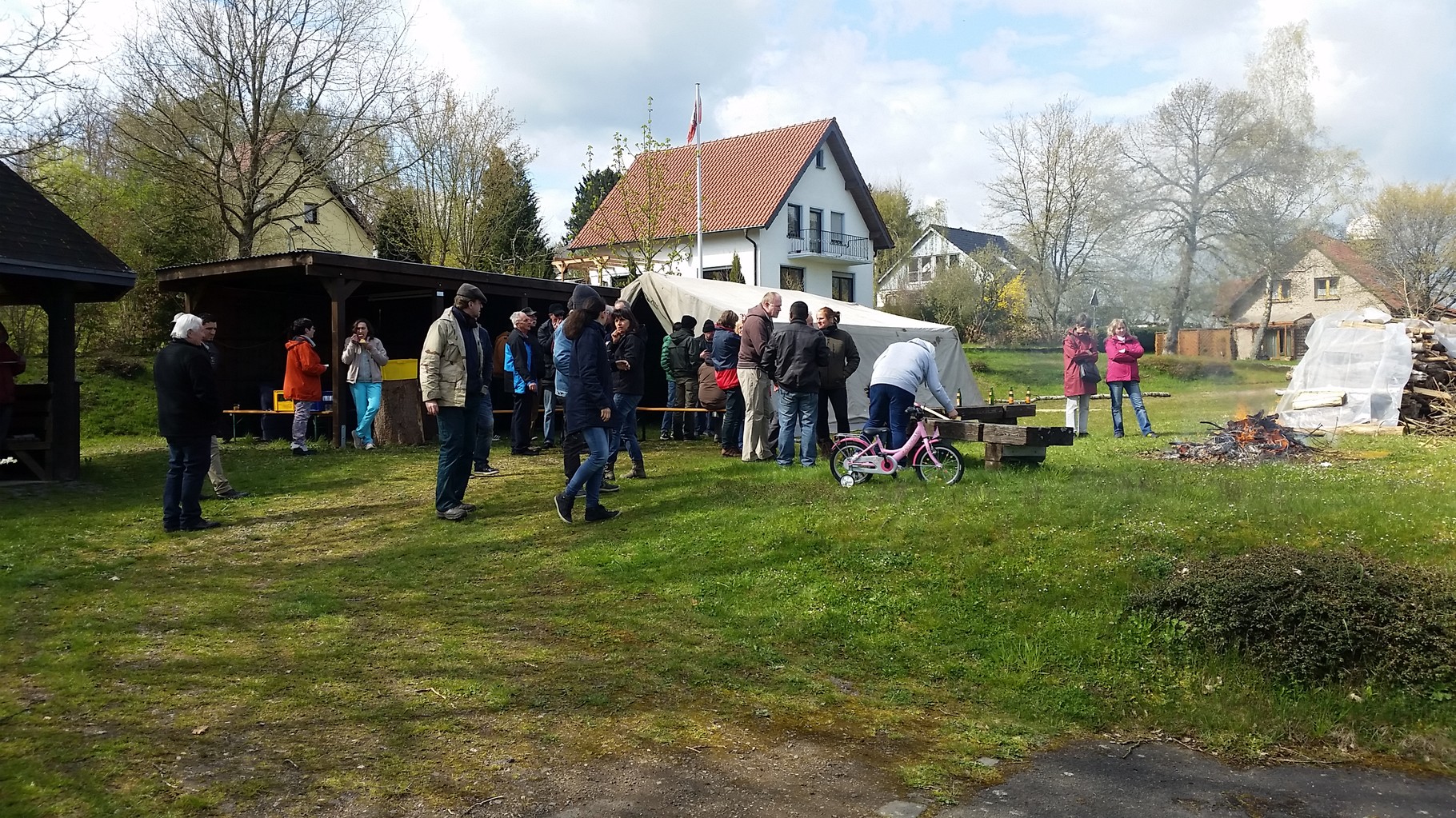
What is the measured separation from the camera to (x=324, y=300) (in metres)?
17.7

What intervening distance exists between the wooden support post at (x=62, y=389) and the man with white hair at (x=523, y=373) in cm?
470

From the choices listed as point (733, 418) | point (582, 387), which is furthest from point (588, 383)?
point (733, 418)

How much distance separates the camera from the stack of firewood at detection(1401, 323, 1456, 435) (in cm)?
1502

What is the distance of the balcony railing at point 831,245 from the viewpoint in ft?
132

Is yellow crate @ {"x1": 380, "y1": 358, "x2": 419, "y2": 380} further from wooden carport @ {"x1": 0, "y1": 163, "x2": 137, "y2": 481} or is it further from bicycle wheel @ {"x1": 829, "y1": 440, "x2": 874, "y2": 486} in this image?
bicycle wheel @ {"x1": 829, "y1": 440, "x2": 874, "y2": 486}

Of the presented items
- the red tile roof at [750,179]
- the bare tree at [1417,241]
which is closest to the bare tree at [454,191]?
the red tile roof at [750,179]

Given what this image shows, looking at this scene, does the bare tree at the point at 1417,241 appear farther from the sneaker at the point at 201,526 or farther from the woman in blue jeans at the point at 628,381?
the sneaker at the point at 201,526

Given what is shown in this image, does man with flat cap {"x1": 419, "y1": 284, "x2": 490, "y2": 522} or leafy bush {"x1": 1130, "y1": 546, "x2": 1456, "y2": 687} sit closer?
Result: leafy bush {"x1": 1130, "y1": 546, "x2": 1456, "y2": 687}

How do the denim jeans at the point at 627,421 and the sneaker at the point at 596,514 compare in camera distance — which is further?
the denim jeans at the point at 627,421

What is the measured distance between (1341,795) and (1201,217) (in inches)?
668

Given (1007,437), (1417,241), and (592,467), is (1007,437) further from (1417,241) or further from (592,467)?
(1417,241)

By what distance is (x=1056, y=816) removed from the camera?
3.62 metres

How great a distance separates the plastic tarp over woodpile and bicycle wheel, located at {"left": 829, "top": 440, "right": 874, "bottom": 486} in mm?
9192

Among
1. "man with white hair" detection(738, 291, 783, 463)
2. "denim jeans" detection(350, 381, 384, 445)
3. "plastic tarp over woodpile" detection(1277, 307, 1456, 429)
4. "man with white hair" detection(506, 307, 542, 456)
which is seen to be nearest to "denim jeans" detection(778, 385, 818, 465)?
"man with white hair" detection(738, 291, 783, 463)
